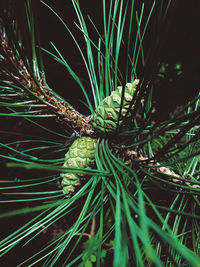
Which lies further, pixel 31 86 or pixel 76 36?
pixel 76 36

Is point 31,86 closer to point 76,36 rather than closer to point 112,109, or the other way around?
point 112,109

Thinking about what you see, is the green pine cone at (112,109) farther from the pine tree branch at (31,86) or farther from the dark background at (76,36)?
the dark background at (76,36)

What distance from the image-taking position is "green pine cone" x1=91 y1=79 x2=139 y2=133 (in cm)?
29

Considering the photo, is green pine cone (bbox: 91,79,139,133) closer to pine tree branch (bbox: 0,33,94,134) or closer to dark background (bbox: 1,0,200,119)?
pine tree branch (bbox: 0,33,94,134)

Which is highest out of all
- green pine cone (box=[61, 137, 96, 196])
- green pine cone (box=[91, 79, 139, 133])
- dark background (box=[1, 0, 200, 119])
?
dark background (box=[1, 0, 200, 119])

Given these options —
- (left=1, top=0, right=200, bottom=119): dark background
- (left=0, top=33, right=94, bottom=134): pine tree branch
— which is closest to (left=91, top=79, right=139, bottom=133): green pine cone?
(left=0, top=33, right=94, bottom=134): pine tree branch

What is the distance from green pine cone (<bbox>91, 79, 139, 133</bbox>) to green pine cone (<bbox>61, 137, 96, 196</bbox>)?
4 cm

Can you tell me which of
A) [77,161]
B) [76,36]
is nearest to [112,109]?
[77,161]

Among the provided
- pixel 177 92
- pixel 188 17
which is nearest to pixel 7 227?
pixel 177 92

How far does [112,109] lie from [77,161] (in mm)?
99

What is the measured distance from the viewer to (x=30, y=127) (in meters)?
0.60

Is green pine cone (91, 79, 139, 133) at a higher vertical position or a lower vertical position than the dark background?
lower

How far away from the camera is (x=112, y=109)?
0.97ft

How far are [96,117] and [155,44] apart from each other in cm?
16
